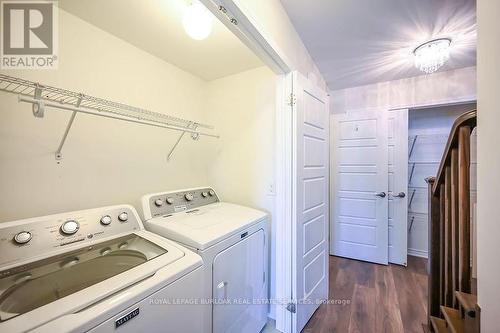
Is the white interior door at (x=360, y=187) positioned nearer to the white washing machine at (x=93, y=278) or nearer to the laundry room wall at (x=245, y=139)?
the laundry room wall at (x=245, y=139)

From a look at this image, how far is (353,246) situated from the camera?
2936 millimetres

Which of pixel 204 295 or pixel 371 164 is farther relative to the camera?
pixel 371 164

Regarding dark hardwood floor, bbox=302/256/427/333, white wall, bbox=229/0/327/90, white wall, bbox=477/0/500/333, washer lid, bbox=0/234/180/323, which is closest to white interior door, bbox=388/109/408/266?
dark hardwood floor, bbox=302/256/427/333

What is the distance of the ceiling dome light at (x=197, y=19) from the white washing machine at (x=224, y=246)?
116cm

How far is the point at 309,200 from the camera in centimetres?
177

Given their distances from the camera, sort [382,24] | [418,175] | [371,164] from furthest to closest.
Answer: [418,175]
[371,164]
[382,24]

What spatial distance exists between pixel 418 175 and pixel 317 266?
238 centimetres

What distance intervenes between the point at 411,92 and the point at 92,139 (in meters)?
3.50

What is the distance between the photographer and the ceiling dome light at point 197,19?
1.21m

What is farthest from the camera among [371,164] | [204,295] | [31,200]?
[371,164]

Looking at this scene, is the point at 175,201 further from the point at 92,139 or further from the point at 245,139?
the point at 245,139

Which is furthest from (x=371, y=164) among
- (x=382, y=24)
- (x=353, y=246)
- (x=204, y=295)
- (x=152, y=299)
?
(x=152, y=299)

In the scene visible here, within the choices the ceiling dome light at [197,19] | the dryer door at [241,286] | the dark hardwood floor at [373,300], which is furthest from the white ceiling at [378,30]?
the dark hardwood floor at [373,300]

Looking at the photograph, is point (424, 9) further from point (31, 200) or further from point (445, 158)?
point (31, 200)
